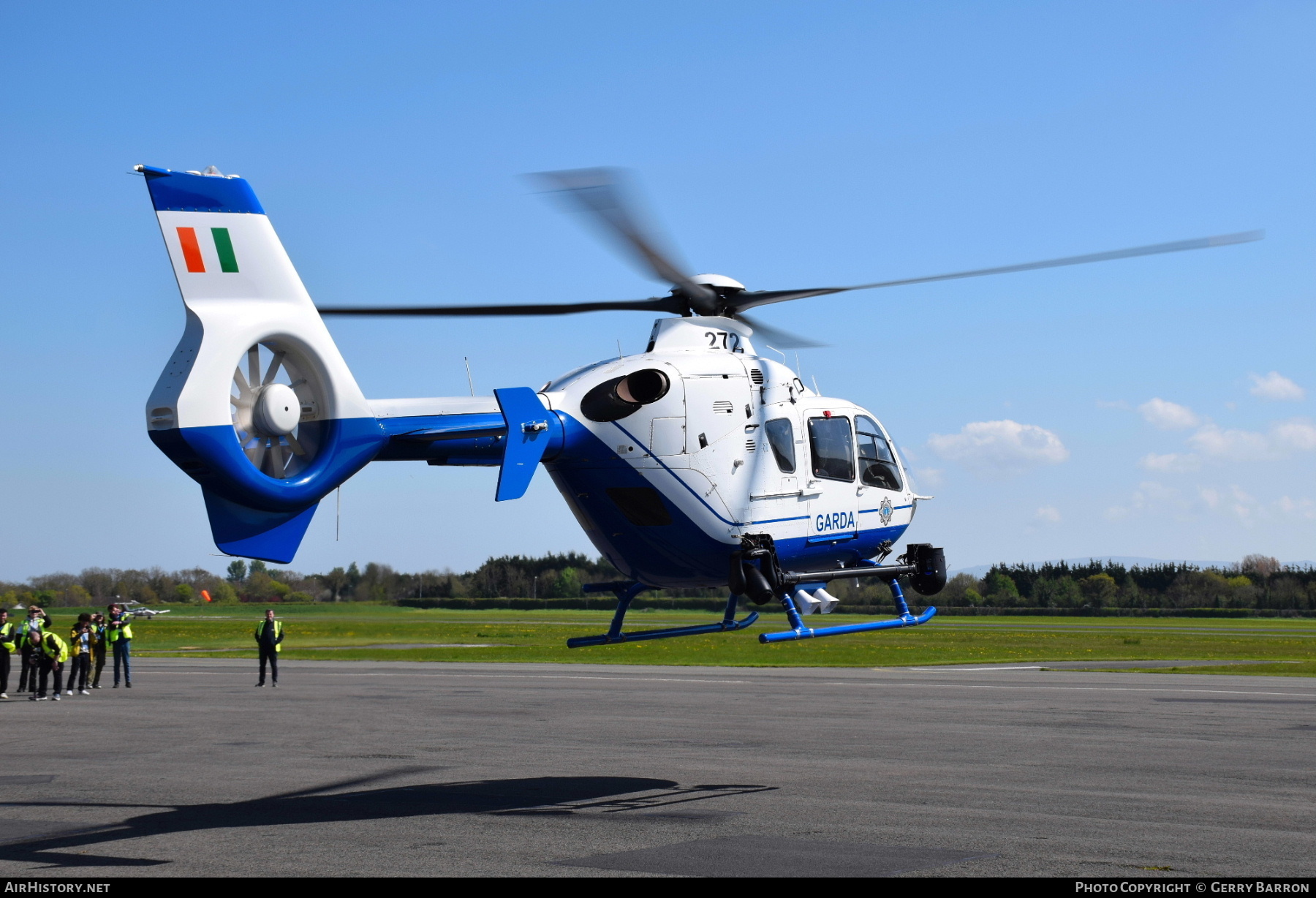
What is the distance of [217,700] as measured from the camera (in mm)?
33750

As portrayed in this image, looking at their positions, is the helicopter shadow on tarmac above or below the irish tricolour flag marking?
below

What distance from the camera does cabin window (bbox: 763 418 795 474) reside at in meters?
15.8

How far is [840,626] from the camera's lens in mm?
14305

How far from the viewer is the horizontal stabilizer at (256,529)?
37.6 ft

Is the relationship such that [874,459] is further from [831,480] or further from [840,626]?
[840,626]

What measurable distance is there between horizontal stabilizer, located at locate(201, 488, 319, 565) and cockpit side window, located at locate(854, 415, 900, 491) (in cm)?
824

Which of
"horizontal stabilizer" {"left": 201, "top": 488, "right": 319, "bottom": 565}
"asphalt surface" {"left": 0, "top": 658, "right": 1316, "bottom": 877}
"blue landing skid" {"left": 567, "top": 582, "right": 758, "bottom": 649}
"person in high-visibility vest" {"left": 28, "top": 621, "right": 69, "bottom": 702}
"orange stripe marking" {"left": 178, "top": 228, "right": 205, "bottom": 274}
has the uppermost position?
"orange stripe marking" {"left": 178, "top": 228, "right": 205, "bottom": 274}

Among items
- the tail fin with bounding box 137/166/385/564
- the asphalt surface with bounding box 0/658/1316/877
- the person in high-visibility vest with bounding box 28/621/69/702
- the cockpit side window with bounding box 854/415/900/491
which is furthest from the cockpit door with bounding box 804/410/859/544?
the person in high-visibility vest with bounding box 28/621/69/702

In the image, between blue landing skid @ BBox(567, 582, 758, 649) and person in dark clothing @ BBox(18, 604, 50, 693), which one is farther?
person in dark clothing @ BBox(18, 604, 50, 693)

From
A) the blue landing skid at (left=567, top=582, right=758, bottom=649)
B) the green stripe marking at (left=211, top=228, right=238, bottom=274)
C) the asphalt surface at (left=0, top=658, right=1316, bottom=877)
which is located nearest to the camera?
the green stripe marking at (left=211, top=228, right=238, bottom=274)

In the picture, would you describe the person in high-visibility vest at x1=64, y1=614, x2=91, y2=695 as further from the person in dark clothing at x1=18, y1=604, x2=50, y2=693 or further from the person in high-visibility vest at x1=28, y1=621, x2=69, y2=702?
the person in dark clothing at x1=18, y1=604, x2=50, y2=693

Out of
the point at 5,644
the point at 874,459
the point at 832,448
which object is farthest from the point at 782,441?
the point at 5,644

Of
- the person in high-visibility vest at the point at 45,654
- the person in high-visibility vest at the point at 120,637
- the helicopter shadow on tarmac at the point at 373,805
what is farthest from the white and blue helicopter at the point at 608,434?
the person in high-visibility vest at the point at 120,637
